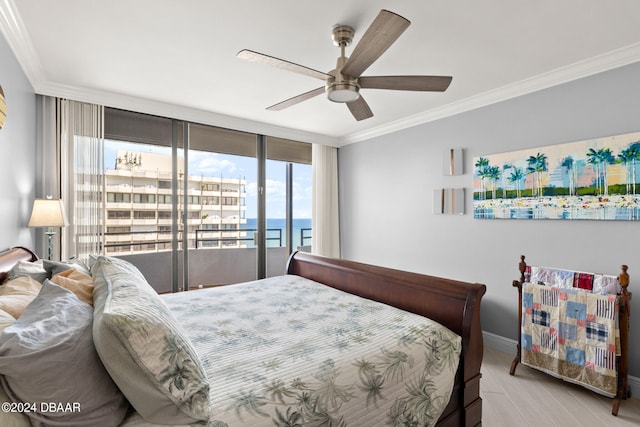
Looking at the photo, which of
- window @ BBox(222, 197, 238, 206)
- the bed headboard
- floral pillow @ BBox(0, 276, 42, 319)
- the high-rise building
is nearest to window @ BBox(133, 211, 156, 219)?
the high-rise building

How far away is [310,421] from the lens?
120cm

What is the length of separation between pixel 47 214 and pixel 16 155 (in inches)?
18.7

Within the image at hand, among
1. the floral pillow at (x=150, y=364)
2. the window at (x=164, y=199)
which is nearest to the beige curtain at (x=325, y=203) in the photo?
the window at (x=164, y=199)

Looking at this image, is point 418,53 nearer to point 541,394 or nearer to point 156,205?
point 541,394

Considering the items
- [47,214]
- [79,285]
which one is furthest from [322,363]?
[47,214]

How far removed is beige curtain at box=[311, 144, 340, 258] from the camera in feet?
16.4

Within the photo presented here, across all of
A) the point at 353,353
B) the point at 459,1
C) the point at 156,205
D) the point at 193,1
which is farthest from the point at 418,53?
the point at 156,205

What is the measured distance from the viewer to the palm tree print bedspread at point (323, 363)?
1.19 m

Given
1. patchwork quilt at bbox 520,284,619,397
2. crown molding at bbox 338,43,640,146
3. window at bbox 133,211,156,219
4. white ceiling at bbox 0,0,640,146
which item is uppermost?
white ceiling at bbox 0,0,640,146

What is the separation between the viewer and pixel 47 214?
99.0 inches

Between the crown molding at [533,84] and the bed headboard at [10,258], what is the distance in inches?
153

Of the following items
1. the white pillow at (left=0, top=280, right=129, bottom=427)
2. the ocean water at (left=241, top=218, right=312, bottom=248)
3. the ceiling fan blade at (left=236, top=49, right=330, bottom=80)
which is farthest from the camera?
the ocean water at (left=241, top=218, right=312, bottom=248)

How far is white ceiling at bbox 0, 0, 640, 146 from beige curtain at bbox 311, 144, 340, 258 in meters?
1.63

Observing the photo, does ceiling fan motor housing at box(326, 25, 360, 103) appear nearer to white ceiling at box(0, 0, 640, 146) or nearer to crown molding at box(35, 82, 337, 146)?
white ceiling at box(0, 0, 640, 146)
